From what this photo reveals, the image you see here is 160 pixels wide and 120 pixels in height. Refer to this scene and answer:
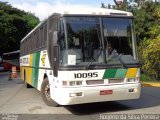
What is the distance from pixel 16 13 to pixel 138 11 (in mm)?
39190

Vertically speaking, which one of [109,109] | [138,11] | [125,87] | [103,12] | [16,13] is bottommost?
[109,109]

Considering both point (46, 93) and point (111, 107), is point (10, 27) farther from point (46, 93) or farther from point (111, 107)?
point (111, 107)

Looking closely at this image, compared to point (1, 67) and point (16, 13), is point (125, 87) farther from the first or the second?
point (16, 13)

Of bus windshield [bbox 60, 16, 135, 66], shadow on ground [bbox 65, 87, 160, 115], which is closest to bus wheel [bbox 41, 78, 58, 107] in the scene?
shadow on ground [bbox 65, 87, 160, 115]

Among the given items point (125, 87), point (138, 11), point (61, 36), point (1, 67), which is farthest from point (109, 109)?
point (1, 67)

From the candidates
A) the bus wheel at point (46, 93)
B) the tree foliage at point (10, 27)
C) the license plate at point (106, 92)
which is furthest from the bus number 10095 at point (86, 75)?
the tree foliage at point (10, 27)

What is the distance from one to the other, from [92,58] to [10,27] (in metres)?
46.2

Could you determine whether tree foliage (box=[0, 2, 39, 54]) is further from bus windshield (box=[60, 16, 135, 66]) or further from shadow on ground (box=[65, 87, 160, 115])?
bus windshield (box=[60, 16, 135, 66])

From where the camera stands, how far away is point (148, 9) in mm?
27750

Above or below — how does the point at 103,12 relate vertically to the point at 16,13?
below

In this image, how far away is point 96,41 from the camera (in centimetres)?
1034

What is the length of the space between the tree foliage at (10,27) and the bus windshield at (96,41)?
42.1m

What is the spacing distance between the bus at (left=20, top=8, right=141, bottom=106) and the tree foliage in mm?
42047

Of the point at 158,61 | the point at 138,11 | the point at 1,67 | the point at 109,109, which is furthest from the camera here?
the point at 1,67
